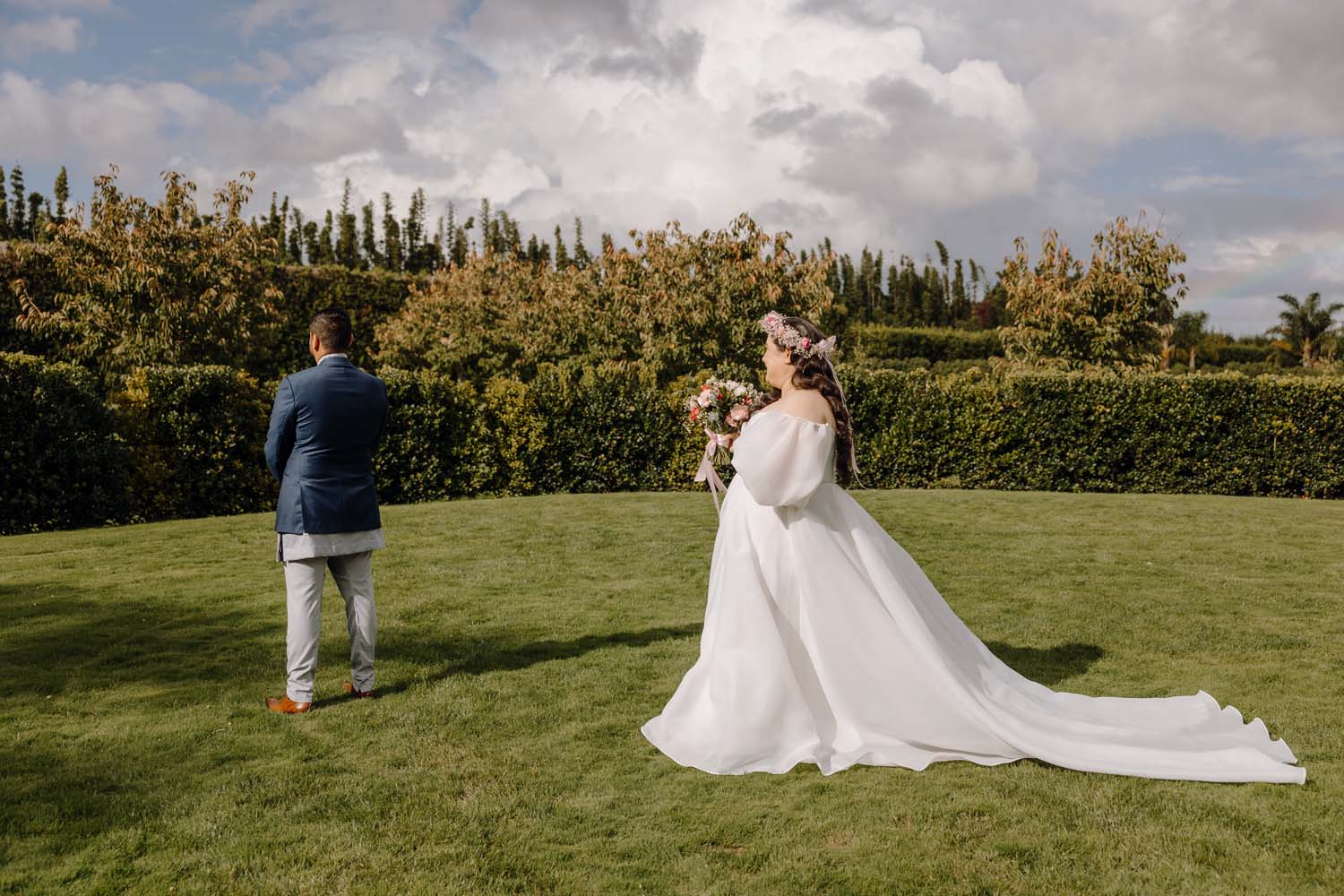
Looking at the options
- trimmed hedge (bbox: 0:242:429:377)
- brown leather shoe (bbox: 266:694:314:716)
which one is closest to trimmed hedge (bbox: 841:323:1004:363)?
trimmed hedge (bbox: 0:242:429:377)

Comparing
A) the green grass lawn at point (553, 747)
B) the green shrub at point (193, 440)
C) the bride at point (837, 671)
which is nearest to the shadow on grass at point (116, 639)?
the green grass lawn at point (553, 747)

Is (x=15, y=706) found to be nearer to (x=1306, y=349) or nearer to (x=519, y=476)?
(x=519, y=476)

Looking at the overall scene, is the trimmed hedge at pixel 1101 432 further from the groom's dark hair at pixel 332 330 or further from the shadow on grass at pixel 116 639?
the groom's dark hair at pixel 332 330

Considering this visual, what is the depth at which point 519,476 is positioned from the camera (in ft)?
54.0

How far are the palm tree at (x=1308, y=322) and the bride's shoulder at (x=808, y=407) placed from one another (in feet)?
187

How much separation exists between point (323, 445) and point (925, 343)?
44902mm

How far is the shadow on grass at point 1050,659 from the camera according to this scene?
6.84 meters

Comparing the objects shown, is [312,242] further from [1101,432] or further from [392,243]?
[1101,432]

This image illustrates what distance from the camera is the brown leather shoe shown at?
5.88m

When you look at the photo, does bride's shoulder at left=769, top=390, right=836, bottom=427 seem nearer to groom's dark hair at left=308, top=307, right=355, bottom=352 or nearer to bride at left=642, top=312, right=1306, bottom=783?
bride at left=642, top=312, right=1306, bottom=783

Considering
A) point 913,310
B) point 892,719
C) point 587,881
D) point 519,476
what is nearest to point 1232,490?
point 519,476

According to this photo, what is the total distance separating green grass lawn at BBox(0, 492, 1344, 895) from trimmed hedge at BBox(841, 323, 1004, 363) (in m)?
34.8

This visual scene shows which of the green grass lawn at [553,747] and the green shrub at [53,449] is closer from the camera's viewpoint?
the green grass lawn at [553,747]

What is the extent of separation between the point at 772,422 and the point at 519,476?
452 inches
